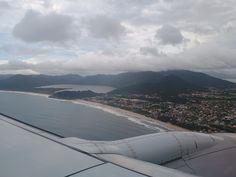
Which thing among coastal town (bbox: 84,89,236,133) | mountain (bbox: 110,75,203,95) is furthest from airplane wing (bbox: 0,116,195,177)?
mountain (bbox: 110,75,203,95)

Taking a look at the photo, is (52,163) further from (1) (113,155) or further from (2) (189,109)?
(2) (189,109)

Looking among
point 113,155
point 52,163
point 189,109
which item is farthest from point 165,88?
point 52,163

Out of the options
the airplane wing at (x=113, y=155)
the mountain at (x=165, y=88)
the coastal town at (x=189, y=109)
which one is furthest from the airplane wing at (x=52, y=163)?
Answer: the mountain at (x=165, y=88)

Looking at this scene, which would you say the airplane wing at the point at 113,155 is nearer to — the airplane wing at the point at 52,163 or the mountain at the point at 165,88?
the airplane wing at the point at 52,163

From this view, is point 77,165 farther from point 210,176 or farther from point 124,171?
point 210,176

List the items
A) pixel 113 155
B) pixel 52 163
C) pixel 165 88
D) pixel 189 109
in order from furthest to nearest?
1. pixel 165 88
2. pixel 189 109
3. pixel 113 155
4. pixel 52 163

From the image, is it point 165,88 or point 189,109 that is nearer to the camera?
point 189,109

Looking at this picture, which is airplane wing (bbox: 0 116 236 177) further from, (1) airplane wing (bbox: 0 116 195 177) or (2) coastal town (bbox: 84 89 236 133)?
(2) coastal town (bbox: 84 89 236 133)
